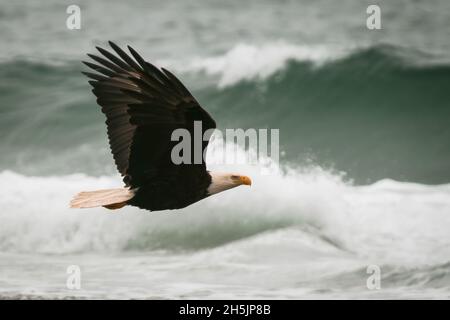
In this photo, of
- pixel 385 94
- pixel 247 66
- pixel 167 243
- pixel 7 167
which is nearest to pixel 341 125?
pixel 385 94

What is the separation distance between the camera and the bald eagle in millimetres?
8047

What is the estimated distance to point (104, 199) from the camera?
8578 mm

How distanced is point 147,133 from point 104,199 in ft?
2.59

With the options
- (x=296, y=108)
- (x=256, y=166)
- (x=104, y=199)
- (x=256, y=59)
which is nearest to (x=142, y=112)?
(x=104, y=199)

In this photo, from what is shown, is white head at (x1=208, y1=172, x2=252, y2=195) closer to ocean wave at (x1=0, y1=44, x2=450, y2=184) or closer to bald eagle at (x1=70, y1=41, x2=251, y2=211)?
bald eagle at (x1=70, y1=41, x2=251, y2=211)

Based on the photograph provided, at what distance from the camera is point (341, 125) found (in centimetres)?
2073

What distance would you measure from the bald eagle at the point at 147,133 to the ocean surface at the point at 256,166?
13.3ft

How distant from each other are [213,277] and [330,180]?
15.6 feet

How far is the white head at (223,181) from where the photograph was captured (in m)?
8.58

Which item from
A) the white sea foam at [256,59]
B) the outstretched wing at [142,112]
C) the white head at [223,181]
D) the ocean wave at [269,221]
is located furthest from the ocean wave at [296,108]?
the outstretched wing at [142,112]

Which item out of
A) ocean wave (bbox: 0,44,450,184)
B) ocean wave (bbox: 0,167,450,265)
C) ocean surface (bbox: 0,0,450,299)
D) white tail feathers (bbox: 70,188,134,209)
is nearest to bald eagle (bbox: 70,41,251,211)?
white tail feathers (bbox: 70,188,134,209)

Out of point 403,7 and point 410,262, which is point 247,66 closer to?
point 403,7

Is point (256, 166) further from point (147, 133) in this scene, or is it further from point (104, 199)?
point (147, 133)

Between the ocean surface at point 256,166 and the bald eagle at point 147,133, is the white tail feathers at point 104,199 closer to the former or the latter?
the bald eagle at point 147,133
